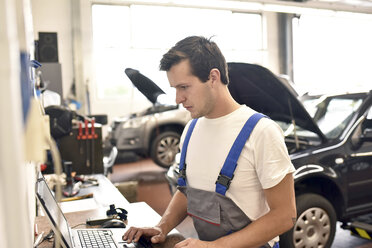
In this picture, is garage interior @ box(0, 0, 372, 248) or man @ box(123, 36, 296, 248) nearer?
man @ box(123, 36, 296, 248)

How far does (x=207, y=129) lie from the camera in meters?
1.71

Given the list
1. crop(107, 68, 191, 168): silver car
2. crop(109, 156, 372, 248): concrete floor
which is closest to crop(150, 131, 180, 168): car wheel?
crop(107, 68, 191, 168): silver car

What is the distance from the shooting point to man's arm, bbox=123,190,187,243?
1662 millimetres

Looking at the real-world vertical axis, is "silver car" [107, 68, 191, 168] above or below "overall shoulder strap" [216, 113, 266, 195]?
below

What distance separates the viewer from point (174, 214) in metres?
1.83

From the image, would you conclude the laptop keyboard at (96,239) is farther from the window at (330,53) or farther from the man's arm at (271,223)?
the window at (330,53)

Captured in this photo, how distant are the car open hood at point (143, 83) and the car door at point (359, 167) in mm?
1822

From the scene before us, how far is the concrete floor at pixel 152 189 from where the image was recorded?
3.67 m

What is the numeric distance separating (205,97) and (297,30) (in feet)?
34.7

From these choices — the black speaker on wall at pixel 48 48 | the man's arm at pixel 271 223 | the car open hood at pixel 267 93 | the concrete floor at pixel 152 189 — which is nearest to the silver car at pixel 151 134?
the concrete floor at pixel 152 189

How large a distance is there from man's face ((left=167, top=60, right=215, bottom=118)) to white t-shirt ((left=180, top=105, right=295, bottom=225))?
12cm

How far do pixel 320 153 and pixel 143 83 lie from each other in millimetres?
1636

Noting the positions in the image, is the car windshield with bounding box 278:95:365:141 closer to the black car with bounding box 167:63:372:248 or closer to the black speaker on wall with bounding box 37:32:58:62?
the black car with bounding box 167:63:372:248

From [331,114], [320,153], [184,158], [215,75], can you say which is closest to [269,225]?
[184,158]
